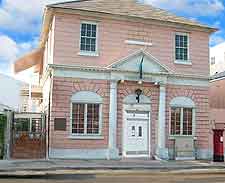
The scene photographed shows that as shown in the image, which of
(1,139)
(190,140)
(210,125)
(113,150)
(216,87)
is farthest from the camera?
(216,87)

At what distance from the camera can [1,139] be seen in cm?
1861

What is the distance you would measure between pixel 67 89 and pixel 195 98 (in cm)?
778

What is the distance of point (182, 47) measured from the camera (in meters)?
22.6

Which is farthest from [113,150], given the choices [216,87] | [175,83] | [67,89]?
[216,87]

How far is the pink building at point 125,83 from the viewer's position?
779 inches

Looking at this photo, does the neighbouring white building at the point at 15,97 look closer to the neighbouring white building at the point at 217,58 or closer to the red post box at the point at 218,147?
the red post box at the point at 218,147

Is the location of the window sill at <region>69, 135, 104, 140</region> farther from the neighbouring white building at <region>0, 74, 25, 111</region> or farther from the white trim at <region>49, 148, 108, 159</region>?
the neighbouring white building at <region>0, 74, 25, 111</region>

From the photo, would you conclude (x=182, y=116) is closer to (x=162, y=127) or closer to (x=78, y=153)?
(x=162, y=127)

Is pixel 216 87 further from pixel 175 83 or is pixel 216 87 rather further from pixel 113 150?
pixel 113 150

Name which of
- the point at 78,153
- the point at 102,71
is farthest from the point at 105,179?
the point at 102,71

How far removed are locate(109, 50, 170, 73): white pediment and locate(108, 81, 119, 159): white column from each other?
3.48 ft

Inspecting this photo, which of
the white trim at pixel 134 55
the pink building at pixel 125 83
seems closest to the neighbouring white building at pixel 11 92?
the pink building at pixel 125 83

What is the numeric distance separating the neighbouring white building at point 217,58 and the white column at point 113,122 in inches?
695

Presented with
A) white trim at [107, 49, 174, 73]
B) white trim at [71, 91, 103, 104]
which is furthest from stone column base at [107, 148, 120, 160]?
white trim at [107, 49, 174, 73]
